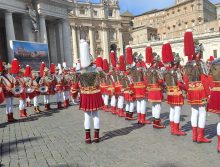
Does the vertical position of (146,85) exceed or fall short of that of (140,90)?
it exceeds it

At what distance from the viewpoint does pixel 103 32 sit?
87.4 meters

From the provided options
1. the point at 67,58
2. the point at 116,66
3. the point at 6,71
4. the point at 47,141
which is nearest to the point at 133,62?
the point at 116,66

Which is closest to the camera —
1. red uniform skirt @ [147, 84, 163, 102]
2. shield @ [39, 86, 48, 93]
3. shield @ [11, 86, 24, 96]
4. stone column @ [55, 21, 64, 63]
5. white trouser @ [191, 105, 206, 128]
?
white trouser @ [191, 105, 206, 128]

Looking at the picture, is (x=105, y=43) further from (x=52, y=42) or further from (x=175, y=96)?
(x=175, y=96)

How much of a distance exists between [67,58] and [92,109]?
36474mm

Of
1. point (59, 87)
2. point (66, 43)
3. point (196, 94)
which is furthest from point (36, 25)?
point (196, 94)

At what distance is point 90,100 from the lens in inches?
355

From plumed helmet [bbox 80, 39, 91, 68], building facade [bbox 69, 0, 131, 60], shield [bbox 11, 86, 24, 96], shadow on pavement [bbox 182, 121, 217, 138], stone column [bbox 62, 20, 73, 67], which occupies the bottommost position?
shadow on pavement [bbox 182, 121, 217, 138]

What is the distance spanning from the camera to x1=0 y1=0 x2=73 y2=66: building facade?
34.3m

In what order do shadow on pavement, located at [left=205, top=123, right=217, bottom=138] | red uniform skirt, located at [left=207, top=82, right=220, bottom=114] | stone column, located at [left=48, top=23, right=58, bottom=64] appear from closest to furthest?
1. red uniform skirt, located at [left=207, top=82, right=220, bottom=114]
2. shadow on pavement, located at [left=205, top=123, right=217, bottom=138]
3. stone column, located at [left=48, top=23, right=58, bottom=64]

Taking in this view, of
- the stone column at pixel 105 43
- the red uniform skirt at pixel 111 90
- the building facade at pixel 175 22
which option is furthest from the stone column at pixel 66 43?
the stone column at pixel 105 43

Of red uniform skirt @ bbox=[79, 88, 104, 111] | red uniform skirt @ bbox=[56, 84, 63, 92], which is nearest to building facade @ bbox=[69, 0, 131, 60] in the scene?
red uniform skirt @ bbox=[56, 84, 63, 92]

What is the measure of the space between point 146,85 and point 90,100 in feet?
10.9

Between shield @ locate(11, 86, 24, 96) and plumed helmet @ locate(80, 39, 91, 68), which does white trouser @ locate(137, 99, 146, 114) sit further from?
shield @ locate(11, 86, 24, 96)
